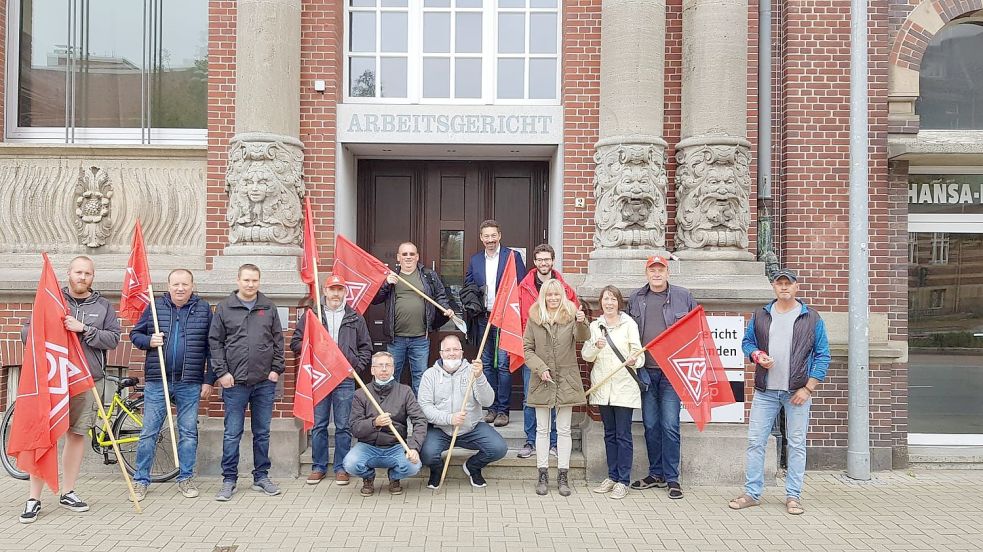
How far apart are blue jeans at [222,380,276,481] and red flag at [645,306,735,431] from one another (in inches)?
135

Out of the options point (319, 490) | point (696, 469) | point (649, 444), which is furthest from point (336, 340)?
point (696, 469)

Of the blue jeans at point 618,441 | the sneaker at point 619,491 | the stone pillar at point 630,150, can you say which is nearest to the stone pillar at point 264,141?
the stone pillar at point 630,150

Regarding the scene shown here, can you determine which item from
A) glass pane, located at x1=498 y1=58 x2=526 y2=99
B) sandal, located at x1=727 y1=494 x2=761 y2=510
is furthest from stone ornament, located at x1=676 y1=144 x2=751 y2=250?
sandal, located at x1=727 y1=494 x2=761 y2=510

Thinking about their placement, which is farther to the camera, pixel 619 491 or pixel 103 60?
pixel 103 60

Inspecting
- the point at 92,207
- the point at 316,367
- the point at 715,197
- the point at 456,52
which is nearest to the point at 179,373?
the point at 316,367

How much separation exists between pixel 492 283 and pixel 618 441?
199cm

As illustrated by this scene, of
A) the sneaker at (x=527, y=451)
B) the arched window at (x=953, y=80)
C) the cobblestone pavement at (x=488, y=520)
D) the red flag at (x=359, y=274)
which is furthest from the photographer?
the arched window at (x=953, y=80)

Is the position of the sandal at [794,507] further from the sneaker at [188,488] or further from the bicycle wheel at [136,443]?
the bicycle wheel at [136,443]

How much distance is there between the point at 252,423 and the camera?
673 centimetres

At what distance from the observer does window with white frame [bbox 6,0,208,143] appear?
27.6 ft

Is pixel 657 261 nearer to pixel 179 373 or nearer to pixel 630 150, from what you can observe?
pixel 630 150

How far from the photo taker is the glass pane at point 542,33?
27.6 ft

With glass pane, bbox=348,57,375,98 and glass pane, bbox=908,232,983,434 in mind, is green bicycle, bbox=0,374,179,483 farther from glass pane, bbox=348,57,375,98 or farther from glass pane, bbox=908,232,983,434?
glass pane, bbox=908,232,983,434

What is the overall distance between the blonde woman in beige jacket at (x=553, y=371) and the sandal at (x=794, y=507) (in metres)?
1.87
